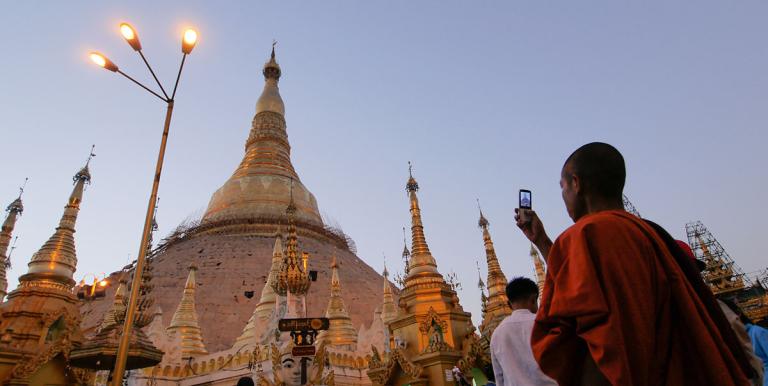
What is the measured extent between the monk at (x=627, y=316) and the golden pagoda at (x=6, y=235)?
65.8 feet

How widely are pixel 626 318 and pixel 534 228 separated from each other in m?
1.11

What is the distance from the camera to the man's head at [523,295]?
158 inches

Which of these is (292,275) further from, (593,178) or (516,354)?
(593,178)

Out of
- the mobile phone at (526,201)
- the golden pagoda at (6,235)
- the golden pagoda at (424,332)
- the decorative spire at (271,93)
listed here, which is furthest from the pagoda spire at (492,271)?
the decorative spire at (271,93)

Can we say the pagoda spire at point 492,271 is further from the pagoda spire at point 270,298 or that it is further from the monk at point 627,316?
the monk at point 627,316

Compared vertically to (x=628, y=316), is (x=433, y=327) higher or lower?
higher

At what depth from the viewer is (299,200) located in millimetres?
40281

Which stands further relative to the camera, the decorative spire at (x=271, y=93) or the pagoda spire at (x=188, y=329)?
the decorative spire at (x=271, y=93)

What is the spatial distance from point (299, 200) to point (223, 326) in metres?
15.0

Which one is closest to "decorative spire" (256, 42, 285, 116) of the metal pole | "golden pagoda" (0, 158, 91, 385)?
"golden pagoda" (0, 158, 91, 385)

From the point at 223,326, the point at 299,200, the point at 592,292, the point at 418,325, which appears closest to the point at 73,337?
the point at 418,325

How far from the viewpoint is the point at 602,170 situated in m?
1.98

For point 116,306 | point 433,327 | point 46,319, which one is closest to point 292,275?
point 433,327

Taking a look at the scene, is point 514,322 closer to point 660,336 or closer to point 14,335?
point 660,336
